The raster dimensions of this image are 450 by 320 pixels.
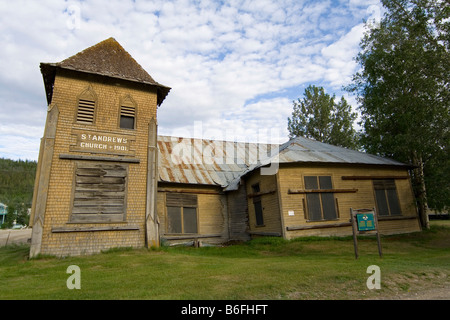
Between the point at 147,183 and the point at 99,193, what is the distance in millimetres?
2100

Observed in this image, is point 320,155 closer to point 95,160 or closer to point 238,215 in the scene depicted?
point 238,215

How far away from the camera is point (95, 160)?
12.5m

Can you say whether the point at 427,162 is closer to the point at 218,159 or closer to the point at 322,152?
the point at 322,152

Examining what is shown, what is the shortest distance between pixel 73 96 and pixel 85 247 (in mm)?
6845

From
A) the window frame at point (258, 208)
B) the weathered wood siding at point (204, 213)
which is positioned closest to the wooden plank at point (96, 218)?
the weathered wood siding at point (204, 213)

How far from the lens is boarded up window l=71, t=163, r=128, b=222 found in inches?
466


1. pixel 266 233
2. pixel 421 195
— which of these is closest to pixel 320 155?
pixel 266 233

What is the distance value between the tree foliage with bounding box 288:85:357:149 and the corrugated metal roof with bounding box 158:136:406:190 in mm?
13065

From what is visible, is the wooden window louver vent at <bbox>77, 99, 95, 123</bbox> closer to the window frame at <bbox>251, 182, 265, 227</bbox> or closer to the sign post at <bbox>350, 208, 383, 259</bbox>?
the window frame at <bbox>251, 182, 265, 227</bbox>

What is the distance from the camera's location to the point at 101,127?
13.1 meters
